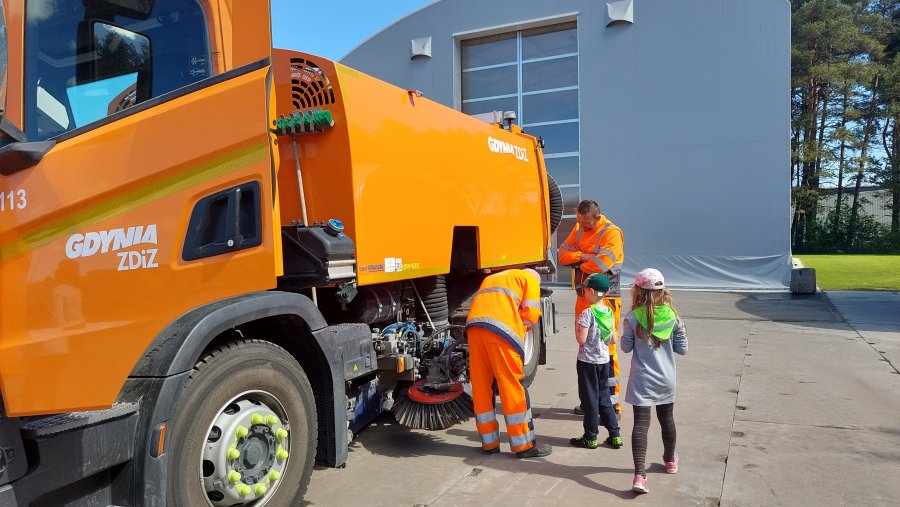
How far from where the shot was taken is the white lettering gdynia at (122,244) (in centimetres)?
246

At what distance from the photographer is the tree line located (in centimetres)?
3666

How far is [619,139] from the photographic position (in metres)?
18.7

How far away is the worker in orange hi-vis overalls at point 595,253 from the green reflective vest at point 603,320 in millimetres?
572

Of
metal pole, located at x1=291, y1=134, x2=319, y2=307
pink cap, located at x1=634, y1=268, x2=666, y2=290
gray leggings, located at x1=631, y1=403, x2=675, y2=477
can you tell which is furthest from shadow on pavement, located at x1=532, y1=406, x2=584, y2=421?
metal pole, located at x1=291, y1=134, x2=319, y2=307

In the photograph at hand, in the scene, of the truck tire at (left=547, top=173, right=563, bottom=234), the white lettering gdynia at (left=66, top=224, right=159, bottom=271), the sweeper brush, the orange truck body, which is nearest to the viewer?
the orange truck body

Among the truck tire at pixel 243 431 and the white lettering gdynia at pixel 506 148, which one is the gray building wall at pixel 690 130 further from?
the truck tire at pixel 243 431

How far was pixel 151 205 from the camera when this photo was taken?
265 centimetres

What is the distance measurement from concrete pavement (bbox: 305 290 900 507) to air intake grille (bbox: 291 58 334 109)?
8.02 feet

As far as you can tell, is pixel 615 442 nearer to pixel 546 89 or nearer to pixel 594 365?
pixel 594 365

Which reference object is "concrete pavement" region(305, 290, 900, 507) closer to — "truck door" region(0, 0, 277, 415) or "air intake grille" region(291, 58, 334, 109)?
"truck door" region(0, 0, 277, 415)

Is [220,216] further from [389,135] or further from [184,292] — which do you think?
[389,135]

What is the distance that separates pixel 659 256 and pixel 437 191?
49.9ft

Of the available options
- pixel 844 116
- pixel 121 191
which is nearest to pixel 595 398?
pixel 121 191

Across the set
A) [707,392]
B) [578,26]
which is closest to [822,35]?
[578,26]
